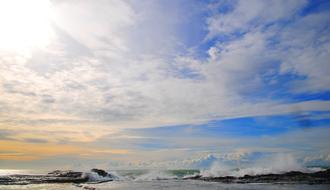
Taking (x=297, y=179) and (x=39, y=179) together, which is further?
(x=39, y=179)

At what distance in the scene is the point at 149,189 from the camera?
4044 cm

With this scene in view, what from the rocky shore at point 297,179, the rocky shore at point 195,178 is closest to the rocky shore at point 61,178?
the rocky shore at point 195,178

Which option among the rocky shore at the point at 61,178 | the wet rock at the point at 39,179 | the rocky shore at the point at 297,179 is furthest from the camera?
the rocky shore at the point at 61,178

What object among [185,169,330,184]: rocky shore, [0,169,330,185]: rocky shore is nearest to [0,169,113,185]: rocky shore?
[0,169,330,185]: rocky shore

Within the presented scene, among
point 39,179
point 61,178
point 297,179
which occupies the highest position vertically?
point 61,178

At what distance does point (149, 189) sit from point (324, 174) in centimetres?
3060

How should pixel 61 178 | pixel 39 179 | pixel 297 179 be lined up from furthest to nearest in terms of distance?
pixel 61 178 < pixel 39 179 < pixel 297 179

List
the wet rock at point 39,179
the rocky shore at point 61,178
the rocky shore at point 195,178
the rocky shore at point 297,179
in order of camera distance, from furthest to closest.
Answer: the rocky shore at point 61,178 < the wet rock at point 39,179 < the rocky shore at point 195,178 < the rocky shore at point 297,179

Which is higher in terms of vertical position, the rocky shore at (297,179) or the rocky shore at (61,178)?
the rocky shore at (61,178)

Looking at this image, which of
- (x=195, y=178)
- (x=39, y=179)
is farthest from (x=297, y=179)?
(x=39, y=179)

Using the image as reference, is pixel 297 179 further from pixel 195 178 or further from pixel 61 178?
pixel 61 178

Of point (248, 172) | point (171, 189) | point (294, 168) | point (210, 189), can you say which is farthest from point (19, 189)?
point (294, 168)

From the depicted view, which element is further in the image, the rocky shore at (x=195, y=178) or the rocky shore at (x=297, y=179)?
the rocky shore at (x=195, y=178)

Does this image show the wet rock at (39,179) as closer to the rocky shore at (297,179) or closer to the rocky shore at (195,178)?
the rocky shore at (195,178)
